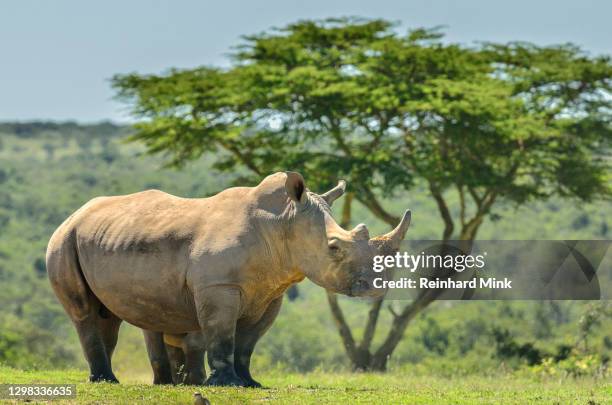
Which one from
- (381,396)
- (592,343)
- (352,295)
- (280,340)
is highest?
(352,295)

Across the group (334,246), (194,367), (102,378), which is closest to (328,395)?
(334,246)

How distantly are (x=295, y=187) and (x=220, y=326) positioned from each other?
157cm

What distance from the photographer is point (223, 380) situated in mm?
12195

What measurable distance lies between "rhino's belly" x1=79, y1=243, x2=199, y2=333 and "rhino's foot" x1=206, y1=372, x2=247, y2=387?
762mm

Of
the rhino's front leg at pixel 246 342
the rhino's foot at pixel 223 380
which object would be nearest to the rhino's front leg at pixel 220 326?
the rhino's foot at pixel 223 380

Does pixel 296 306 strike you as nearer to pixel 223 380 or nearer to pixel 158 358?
pixel 158 358

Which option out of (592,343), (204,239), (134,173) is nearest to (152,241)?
(204,239)

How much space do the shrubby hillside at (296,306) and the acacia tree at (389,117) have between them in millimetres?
1758

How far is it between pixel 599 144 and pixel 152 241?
74.0 ft

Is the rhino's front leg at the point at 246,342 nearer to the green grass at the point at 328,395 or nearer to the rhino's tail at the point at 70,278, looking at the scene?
the green grass at the point at 328,395

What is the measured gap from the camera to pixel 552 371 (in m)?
23.5

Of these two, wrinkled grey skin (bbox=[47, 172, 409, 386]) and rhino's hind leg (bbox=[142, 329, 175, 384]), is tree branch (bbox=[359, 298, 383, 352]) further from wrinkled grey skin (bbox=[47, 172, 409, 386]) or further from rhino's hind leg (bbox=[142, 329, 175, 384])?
wrinkled grey skin (bbox=[47, 172, 409, 386])

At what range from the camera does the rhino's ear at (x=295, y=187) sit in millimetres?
12305

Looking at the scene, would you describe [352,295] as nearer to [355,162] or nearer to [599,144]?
[355,162]
